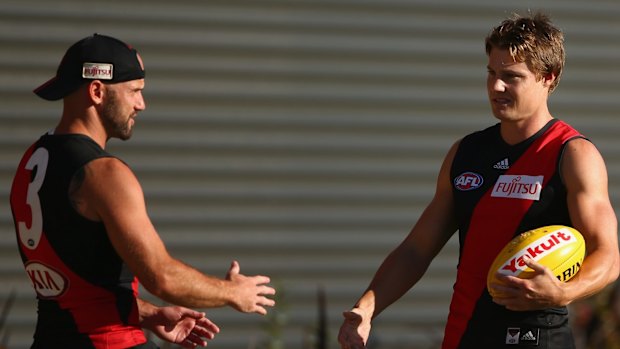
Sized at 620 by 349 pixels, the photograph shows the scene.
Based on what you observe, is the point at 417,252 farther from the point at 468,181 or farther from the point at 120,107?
the point at 120,107

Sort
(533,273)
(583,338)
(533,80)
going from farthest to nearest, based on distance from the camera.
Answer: (583,338), (533,80), (533,273)

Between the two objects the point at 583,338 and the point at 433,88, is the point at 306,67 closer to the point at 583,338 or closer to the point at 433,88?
the point at 433,88

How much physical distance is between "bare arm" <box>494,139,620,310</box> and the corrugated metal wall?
145 inches

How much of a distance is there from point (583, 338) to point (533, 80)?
3463 millimetres

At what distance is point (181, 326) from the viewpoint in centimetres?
463

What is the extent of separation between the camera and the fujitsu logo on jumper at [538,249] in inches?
155

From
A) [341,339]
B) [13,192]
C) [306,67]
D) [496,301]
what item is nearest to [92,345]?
[13,192]

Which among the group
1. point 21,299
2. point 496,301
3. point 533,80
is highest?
point 533,80

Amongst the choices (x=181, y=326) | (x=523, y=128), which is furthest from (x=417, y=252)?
(x=181, y=326)

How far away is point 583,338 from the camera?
7.23m

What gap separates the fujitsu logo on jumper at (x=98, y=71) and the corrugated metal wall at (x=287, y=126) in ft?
10.5

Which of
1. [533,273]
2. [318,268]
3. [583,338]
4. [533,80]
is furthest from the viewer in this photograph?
[318,268]

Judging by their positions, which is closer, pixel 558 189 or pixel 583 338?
pixel 558 189

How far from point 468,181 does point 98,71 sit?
5.01ft
